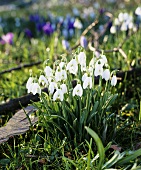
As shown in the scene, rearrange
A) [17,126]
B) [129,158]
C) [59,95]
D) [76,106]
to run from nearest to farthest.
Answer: [129,158] → [59,95] → [76,106] → [17,126]

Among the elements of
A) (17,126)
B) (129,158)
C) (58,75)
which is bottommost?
(129,158)

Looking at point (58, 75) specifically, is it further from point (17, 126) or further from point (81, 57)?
point (17, 126)

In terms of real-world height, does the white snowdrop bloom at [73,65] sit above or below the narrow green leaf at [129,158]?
above

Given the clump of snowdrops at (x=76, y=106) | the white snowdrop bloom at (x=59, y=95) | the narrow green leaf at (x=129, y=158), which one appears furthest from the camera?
the clump of snowdrops at (x=76, y=106)

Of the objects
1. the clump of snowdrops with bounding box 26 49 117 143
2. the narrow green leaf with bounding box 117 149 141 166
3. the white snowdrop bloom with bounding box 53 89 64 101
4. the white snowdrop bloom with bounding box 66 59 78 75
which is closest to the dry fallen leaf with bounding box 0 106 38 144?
the clump of snowdrops with bounding box 26 49 117 143

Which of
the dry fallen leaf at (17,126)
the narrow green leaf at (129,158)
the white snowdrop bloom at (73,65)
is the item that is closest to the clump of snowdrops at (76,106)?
the white snowdrop bloom at (73,65)

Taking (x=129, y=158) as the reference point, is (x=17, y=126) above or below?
above

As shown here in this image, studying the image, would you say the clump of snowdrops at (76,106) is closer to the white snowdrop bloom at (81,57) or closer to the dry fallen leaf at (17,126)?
the white snowdrop bloom at (81,57)

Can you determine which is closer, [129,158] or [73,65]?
[129,158]

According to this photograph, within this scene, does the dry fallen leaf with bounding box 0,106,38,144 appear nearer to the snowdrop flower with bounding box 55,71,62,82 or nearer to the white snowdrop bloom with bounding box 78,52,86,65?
the snowdrop flower with bounding box 55,71,62,82

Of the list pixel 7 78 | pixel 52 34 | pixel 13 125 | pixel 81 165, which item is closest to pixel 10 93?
pixel 7 78

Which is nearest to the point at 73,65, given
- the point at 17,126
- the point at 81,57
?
the point at 81,57
